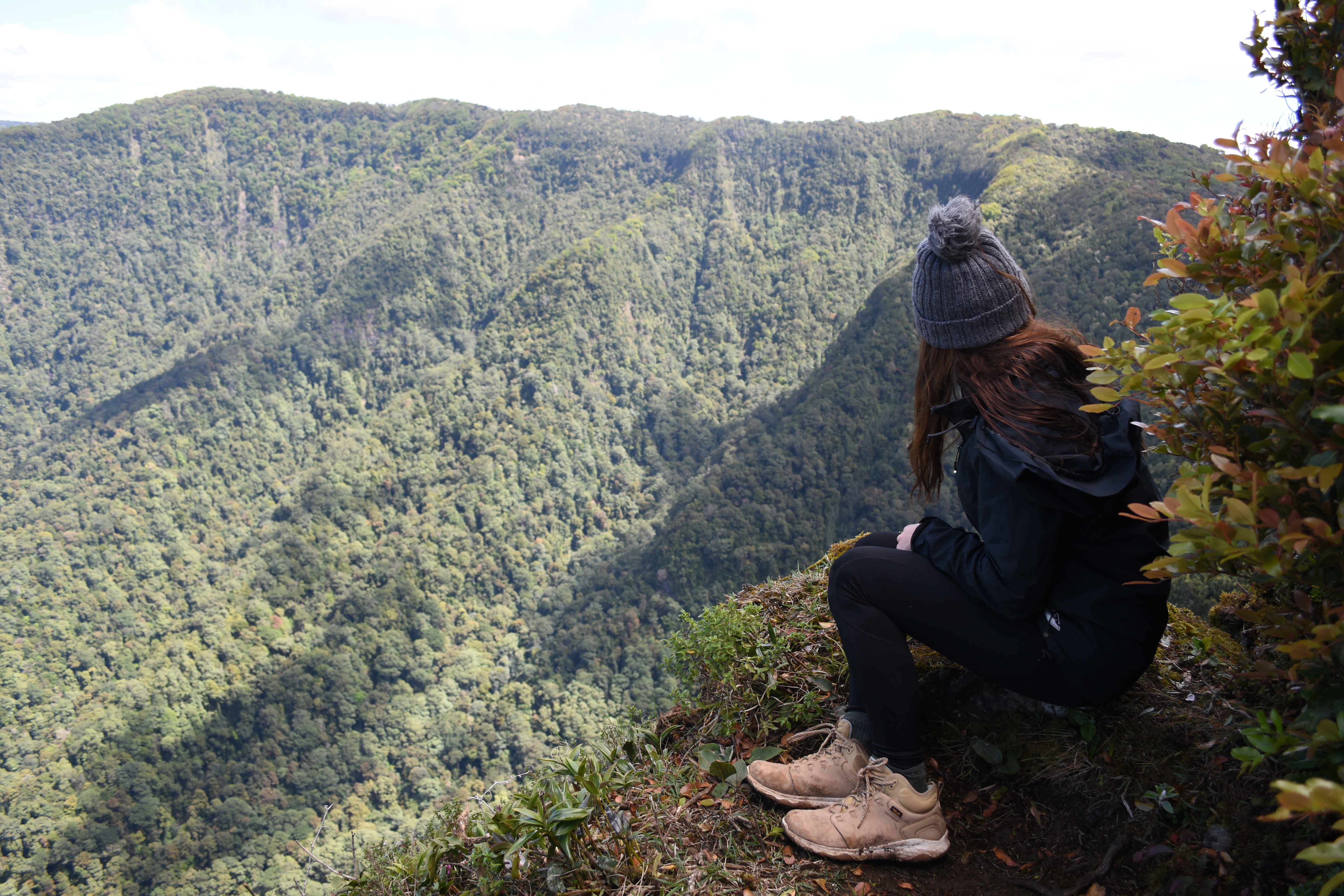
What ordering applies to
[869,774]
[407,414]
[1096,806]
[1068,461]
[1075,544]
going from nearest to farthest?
[1068,461], [1075,544], [1096,806], [869,774], [407,414]

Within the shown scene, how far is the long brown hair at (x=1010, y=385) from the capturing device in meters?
1.96

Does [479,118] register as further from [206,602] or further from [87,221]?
[206,602]

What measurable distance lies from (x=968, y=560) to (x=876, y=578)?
0.29 m

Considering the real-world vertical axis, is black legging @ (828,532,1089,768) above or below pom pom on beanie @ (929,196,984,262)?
below

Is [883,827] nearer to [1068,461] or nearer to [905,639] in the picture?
[905,639]

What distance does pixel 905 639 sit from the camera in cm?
232

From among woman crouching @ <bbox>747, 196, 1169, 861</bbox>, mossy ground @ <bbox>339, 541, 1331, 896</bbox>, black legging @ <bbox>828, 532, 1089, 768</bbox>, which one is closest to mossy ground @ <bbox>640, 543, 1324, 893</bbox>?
mossy ground @ <bbox>339, 541, 1331, 896</bbox>

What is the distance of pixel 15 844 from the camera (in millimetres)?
40844

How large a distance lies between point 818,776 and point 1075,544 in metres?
1.12

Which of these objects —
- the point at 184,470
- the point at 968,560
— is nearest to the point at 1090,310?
the point at 968,560

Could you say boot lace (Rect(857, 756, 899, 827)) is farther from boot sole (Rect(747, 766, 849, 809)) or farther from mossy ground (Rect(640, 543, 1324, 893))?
mossy ground (Rect(640, 543, 1324, 893))

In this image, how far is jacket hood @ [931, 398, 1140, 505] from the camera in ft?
5.95

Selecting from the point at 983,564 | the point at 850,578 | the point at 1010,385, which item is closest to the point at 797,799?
the point at 850,578

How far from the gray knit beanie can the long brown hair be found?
5 cm
